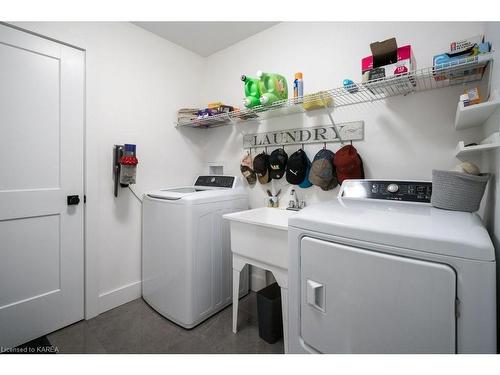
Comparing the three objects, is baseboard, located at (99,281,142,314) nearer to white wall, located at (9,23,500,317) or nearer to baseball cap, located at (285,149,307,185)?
white wall, located at (9,23,500,317)

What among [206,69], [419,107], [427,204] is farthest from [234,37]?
[427,204]

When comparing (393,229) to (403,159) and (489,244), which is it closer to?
(489,244)

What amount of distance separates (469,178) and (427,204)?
0.28 metres

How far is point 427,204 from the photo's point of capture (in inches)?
51.2

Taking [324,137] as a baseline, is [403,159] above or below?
below

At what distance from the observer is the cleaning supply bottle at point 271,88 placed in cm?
183

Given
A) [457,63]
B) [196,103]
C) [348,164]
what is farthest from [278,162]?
[196,103]

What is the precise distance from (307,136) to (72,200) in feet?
6.50

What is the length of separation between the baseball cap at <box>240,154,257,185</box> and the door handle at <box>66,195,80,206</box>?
1421mm

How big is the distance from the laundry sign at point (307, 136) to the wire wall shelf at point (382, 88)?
16cm

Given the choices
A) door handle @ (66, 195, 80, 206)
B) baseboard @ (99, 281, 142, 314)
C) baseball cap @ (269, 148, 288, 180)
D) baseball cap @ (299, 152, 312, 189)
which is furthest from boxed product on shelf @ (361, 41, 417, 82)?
baseboard @ (99, 281, 142, 314)

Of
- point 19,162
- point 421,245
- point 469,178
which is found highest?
point 19,162

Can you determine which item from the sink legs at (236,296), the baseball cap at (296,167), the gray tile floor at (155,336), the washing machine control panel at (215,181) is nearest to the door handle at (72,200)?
the gray tile floor at (155,336)

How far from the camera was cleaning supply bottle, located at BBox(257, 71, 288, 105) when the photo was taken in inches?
72.0
